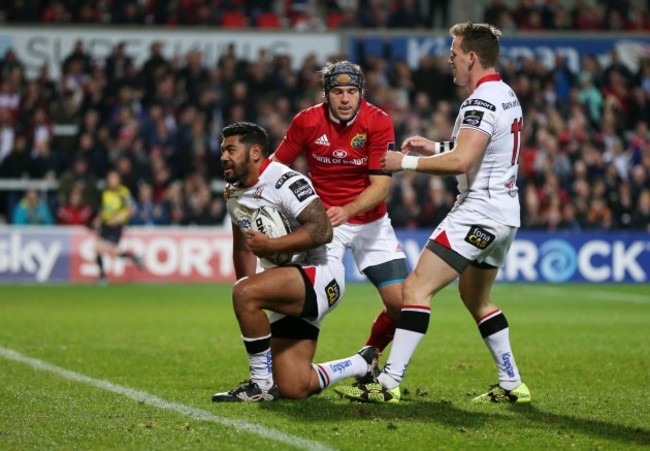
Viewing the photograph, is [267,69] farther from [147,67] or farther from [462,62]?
[462,62]

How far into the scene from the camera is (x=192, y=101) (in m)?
24.0

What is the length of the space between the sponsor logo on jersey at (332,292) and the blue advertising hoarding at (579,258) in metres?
14.6

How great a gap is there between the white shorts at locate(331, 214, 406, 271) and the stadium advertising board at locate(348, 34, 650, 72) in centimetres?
1762

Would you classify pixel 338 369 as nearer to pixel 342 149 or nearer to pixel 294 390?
pixel 294 390

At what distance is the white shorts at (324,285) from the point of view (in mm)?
7710

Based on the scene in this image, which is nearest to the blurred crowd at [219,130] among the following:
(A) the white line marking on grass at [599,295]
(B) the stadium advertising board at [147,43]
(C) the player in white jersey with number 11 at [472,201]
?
(B) the stadium advertising board at [147,43]

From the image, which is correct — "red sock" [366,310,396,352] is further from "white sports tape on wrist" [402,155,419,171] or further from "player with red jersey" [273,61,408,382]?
"white sports tape on wrist" [402,155,419,171]

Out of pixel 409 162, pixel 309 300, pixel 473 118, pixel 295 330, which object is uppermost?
pixel 473 118

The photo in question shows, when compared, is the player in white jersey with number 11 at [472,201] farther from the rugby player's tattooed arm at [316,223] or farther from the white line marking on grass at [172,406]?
the white line marking on grass at [172,406]

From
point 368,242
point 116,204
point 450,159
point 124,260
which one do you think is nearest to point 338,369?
point 368,242

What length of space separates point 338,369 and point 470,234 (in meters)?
1.27

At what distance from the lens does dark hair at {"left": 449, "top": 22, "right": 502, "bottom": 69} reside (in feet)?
25.4

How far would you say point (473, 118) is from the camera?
7.56 m

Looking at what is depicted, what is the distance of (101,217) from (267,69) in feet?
18.1
